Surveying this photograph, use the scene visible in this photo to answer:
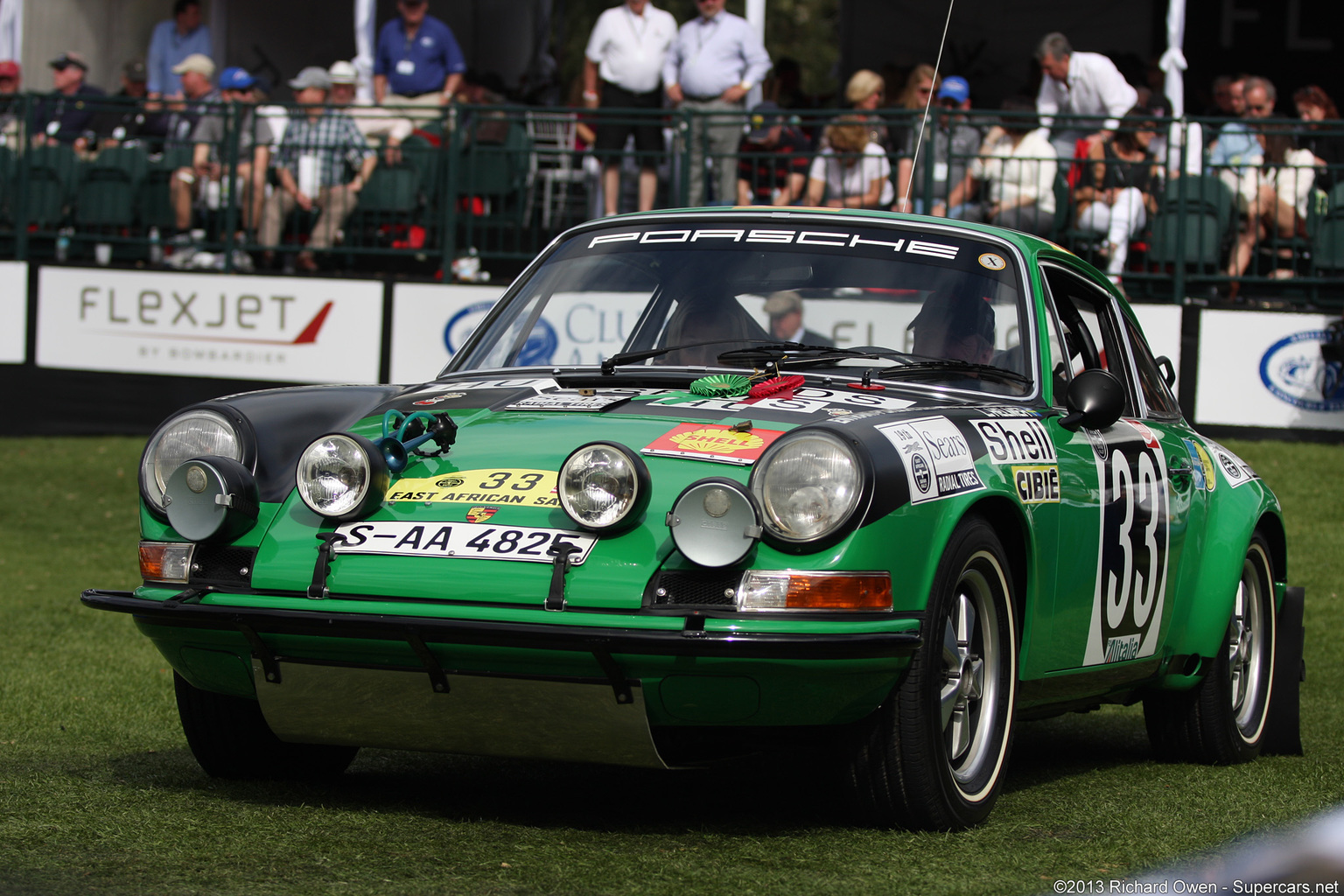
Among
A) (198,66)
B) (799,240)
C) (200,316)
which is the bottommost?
(200,316)

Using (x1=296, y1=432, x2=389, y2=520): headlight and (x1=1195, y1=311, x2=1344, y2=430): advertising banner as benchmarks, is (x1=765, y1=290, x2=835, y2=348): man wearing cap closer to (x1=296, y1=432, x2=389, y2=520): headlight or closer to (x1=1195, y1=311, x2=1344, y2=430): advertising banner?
(x1=296, y1=432, x2=389, y2=520): headlight

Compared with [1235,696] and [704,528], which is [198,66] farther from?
[704,528]

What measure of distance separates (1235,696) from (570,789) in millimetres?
2584

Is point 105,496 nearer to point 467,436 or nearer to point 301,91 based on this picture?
point 301,91

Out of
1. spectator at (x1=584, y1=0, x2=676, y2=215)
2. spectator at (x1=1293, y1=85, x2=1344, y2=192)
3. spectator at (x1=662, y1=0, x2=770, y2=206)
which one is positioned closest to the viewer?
spectator at (x1=1293, y1=85, x2=1344, y2=192)

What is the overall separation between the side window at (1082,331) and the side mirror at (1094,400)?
14 centimetres

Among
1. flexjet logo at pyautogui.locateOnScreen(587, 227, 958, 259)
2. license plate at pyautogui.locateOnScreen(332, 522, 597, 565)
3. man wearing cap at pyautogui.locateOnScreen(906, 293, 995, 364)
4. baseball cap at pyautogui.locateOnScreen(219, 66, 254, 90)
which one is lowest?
license plate at pyautogui.locateOnScreen(332, 522, 597, 565)

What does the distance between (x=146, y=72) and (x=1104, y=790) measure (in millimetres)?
15408

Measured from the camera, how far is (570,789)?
4680 millimetres

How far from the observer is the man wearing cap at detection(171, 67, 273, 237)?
551 inches

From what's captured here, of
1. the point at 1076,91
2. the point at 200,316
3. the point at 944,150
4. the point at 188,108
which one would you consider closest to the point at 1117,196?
the point at 1076,91

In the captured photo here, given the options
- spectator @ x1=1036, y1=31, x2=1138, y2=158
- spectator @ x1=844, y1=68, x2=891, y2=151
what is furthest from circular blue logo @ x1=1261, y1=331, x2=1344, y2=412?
spectator @ x1=844, y1=68, x2=891, y2=151

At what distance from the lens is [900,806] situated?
4000 millimetres

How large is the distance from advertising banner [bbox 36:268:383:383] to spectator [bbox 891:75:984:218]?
422cm
